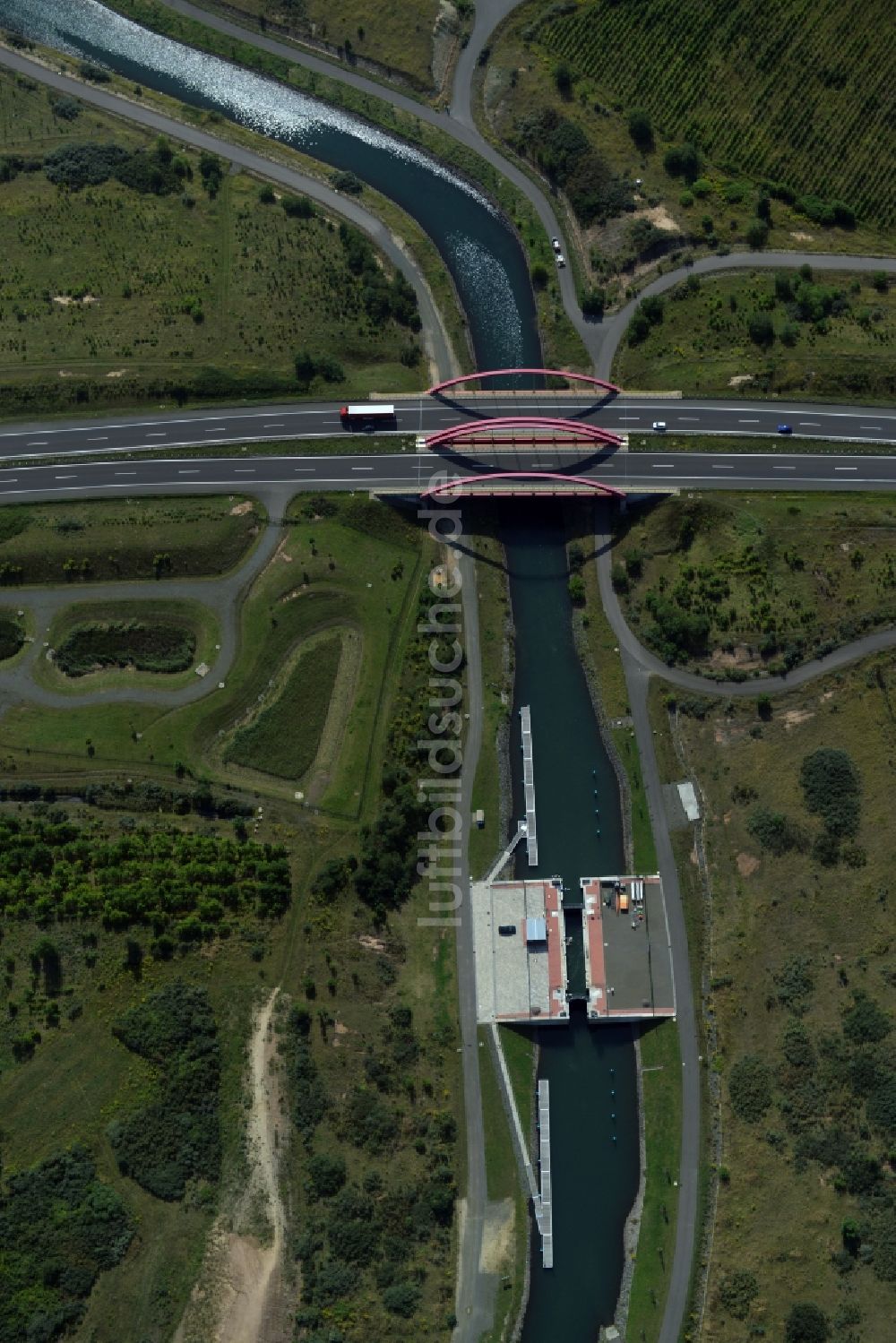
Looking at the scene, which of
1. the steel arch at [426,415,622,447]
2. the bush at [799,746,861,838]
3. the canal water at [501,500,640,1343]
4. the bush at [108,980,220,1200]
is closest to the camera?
the bush at [108,980,220,1200]

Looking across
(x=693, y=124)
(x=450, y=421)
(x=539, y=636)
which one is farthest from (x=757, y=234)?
(x=539, y=636)

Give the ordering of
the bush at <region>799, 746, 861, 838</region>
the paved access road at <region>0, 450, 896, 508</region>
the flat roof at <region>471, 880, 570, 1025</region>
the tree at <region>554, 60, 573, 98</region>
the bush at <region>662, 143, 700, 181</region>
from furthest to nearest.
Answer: the tree at <region>554, 60, 573, 98</region>
the bush at <region>662, 143, 700, 181</region>
the paved access road at <region>0, 450, 896, 508</region>
the bush at <region>799, 746, 861, 838</region>
the flat roof at <region>471, 880, 570, 1025</region>

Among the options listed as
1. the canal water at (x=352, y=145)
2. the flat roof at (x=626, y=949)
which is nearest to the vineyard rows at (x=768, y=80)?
the canal water at (x=352, y=145)

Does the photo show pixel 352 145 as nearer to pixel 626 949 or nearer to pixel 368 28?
pixel 368 28

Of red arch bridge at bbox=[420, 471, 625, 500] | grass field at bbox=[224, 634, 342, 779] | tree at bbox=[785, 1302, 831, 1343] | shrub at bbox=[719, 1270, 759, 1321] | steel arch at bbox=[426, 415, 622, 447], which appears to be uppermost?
steel arch at bbox=[426, 415, 622, 447]

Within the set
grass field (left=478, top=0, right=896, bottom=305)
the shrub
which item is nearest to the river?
the shrub

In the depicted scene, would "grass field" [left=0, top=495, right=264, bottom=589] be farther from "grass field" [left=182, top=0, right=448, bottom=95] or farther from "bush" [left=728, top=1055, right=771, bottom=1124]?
"bush" [left=728, top=1055, right=771, bottom=1124]
